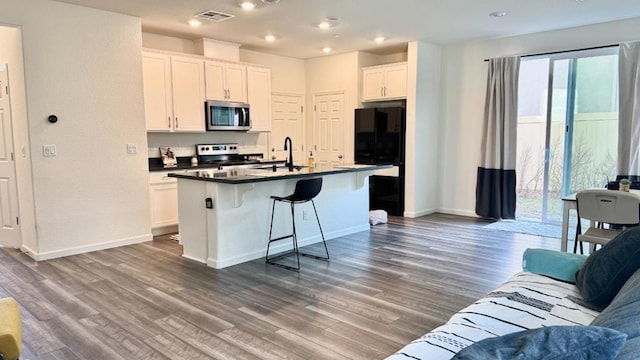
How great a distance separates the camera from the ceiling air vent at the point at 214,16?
482 cm

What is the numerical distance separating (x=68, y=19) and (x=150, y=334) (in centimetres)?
350

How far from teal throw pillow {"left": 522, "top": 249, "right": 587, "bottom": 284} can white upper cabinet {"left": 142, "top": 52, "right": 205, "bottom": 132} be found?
463cm

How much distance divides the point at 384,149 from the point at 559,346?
6.04 m

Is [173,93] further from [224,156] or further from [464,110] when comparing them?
[464,110]

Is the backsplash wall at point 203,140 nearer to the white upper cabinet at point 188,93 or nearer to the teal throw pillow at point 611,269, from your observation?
the white upper cabinet at point 188,93

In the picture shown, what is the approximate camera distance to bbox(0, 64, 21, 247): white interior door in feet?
15.5

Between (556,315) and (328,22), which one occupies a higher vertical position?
(328,22)

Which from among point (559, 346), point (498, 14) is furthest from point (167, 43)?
point (559, 346)

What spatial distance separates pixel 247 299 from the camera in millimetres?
3348

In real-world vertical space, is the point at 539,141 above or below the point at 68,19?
below

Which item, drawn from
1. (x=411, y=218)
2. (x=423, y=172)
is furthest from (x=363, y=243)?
(x=423, y=172)

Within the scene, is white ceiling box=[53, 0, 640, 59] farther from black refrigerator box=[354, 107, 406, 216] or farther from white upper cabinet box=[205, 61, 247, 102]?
black refrigerator box=[354, 107, 406, 216]

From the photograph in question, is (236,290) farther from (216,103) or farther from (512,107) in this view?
(512,107)

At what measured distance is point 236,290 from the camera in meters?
3.54
